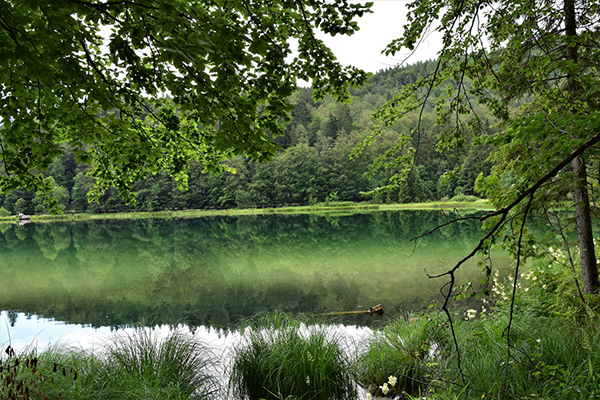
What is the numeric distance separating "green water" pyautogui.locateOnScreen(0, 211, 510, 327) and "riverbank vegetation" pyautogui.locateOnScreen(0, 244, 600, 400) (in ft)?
3.50

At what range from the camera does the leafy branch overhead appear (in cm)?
202

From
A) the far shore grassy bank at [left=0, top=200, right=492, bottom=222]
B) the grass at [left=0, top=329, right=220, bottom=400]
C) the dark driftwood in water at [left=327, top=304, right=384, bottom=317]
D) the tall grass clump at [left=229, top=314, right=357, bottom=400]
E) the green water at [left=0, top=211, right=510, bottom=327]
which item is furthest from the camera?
the far shore grassy bank at [left=0, top=200, right=492, bottom=222]

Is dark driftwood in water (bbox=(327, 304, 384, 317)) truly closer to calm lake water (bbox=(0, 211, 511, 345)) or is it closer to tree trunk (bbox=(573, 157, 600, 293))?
calm lake water (bbox=(0, 211, 511, 345))

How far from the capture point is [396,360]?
470 centimetres

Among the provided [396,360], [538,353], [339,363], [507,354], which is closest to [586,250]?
[507,354]

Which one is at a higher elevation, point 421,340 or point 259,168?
point 259,168

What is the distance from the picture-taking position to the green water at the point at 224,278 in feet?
31.2

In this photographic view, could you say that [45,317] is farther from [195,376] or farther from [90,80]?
[90,80]

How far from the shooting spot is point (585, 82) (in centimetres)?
343

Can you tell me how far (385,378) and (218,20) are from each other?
15.1 feet

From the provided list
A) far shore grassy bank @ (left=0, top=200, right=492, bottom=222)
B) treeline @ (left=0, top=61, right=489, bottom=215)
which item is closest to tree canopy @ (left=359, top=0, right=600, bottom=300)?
far shore grassy bank @ (left=0, top=200, right=492, bottom=222)

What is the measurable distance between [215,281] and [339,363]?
9276 mm

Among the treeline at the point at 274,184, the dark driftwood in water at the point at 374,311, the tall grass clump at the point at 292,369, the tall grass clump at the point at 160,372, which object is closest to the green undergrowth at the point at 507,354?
the tall grass clump at the point at 292,369

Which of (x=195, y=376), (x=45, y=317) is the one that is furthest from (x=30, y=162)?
(x=45, y=317)
